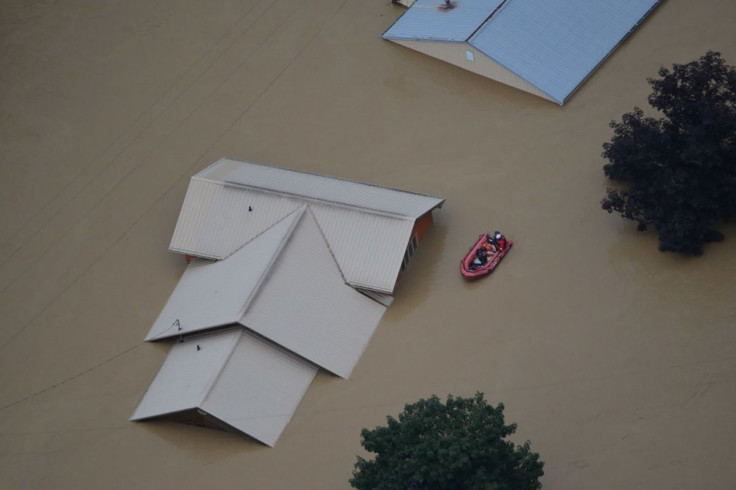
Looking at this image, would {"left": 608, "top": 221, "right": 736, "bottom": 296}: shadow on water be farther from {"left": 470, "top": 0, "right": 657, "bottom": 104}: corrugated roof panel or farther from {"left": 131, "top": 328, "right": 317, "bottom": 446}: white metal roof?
{"left": 131, "top": 328, "right": 317, "bottom": 446}: white metal roof

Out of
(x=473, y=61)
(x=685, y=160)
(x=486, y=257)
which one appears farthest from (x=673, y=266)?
(x=473, y=61)

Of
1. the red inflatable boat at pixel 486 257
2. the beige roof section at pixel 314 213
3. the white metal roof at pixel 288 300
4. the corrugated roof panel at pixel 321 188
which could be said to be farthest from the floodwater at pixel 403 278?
the corrugated roof panel at pixel 321 188

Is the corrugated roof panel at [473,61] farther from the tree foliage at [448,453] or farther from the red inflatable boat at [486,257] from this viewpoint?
the tree foliage at [448,453]

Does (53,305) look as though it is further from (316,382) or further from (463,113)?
(463,113)

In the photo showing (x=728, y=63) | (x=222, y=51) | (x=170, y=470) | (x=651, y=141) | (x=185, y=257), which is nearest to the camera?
(x=170, y=470)

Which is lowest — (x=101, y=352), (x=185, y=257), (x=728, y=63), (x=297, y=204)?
(x=101, y=352)

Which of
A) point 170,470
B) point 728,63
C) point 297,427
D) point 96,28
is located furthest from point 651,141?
point 96,28
